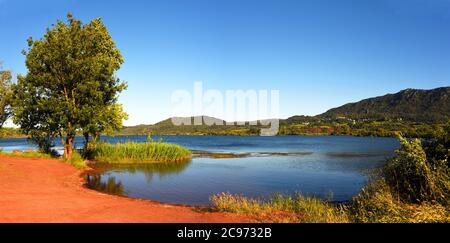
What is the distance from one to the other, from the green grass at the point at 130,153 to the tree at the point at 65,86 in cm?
449

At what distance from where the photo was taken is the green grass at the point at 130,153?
3288 centimetres

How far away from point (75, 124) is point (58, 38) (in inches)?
258

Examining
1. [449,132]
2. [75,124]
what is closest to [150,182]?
[75,124]

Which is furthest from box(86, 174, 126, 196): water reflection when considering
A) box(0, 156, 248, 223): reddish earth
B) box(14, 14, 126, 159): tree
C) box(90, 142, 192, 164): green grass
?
box(90, 142, 192, 164): green grass

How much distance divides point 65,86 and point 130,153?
8.82 meters

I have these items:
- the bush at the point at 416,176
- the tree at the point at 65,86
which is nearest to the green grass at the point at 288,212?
the bush at the point at 416,176

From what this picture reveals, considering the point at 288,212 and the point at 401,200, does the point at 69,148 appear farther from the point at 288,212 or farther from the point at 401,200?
the point at 401,200

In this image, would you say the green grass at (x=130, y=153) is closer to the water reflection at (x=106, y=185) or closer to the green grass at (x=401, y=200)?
the water reflection at (x=106, y=185)

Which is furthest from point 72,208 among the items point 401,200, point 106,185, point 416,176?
point 416,176

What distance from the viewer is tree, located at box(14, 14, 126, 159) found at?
26.0 metres

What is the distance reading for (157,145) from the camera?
35.0m

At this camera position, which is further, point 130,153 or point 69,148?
point 130,153

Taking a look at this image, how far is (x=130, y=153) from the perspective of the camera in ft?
109
